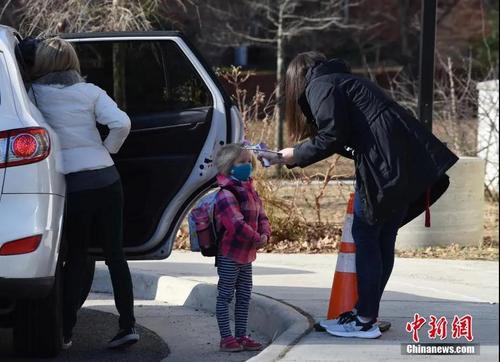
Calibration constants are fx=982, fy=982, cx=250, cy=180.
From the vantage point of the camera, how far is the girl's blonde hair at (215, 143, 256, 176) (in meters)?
5.55

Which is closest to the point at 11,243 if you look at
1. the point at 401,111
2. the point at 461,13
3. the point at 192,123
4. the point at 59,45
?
the point at 59,45

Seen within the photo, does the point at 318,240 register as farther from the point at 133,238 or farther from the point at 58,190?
the point at 58,190

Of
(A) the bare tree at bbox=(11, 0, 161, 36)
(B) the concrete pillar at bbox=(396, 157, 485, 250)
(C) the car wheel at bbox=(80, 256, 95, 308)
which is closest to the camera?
(C) the car wheel at bbox=(80, 256, 95, 308)

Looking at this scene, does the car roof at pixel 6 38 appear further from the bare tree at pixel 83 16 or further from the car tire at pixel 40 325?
the bare tree at pixel 83 16

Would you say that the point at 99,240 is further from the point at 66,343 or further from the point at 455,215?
the point at 455,215

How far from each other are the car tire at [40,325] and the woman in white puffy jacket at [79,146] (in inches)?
8.5

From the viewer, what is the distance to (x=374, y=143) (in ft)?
17.7

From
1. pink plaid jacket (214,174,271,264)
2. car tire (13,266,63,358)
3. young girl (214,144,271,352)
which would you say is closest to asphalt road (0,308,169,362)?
car tire (13,266,63,358)

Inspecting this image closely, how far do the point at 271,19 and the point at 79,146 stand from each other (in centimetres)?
1494

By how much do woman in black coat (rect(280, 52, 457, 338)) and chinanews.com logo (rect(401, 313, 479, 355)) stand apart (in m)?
0.29

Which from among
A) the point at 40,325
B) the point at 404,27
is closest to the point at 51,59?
the point at 40,325

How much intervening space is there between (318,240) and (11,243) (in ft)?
18.2

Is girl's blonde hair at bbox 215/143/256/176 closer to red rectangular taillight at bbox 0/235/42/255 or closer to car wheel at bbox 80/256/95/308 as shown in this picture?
car wheel at bbox 80/256/95/308

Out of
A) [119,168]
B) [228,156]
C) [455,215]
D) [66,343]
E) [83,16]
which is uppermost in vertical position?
[83,16]
